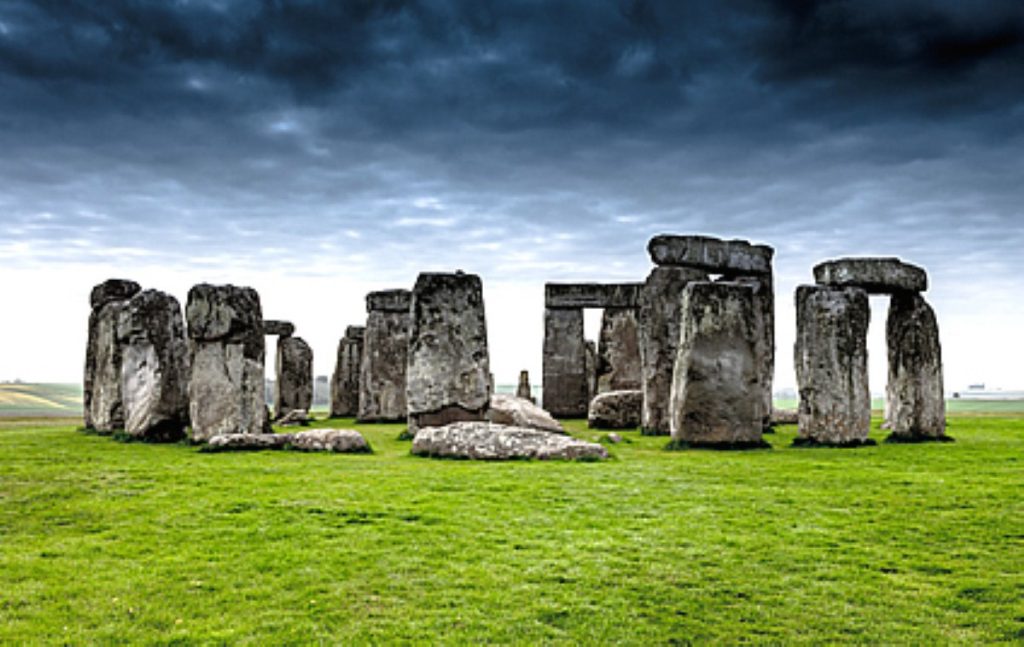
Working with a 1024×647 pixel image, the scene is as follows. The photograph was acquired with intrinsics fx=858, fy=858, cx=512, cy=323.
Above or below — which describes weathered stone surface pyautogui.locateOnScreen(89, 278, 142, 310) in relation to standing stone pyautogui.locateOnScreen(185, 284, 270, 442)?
above

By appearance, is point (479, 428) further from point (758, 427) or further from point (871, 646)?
point (871, 646)

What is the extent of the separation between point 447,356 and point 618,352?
31.4 feet

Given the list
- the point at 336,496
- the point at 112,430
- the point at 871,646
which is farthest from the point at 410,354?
the point at 871,646

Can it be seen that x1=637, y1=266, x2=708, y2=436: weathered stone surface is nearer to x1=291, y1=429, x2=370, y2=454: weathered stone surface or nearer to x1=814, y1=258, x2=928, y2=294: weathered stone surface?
x1=814, y1=258, x2=928, y2=294: weathered stone surface

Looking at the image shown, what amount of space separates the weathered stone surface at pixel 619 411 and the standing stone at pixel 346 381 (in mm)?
7908

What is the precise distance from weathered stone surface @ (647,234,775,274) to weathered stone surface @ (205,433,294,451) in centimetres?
747

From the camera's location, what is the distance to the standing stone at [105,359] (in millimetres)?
15203

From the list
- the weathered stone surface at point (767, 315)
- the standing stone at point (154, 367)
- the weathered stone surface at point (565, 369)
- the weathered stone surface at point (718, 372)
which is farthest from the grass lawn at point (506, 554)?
the weathered stone surface at point (565, 369)

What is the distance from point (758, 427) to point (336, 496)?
23.0 feet

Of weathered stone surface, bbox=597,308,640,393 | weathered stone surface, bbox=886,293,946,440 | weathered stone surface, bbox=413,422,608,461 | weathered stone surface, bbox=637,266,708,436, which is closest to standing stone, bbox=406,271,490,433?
weathered stone surface, bbox=413,422,608,461

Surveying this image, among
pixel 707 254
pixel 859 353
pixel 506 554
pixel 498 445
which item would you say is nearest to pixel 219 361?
pixel 498 445

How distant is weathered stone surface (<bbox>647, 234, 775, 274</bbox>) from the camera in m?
15.8

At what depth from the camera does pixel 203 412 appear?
1290cm

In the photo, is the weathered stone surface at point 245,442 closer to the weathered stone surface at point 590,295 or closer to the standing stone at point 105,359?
the standing stone at point 105,359
